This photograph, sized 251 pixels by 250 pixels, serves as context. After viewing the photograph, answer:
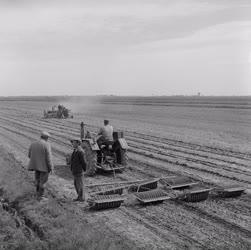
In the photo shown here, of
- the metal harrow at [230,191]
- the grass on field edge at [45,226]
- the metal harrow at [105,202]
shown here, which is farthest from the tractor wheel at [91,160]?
the metal harrow at [230,191]

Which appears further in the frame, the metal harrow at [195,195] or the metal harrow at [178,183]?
the metal harrow at [178,183]

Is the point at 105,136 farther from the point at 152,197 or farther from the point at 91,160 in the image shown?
the point at 152,197

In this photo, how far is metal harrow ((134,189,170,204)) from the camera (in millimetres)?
9612

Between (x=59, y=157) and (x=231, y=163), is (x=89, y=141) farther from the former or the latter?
(x=231, y=163)

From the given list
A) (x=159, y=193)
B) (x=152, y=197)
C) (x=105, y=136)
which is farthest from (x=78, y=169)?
(x=105, y=136)

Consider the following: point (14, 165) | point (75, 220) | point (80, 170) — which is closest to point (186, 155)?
point (14, 165)

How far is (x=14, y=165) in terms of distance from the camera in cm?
1439

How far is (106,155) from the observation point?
523 inches

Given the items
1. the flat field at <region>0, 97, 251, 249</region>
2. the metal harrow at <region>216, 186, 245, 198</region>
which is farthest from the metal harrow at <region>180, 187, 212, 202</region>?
the metal harrow at <region>216, 186, 245, 198</region>

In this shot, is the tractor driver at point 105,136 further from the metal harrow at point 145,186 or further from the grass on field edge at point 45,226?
the grass on field edge at point 45,226

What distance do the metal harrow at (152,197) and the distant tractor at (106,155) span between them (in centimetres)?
273

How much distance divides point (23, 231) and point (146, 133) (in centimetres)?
1781

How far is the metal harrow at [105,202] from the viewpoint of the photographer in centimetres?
932

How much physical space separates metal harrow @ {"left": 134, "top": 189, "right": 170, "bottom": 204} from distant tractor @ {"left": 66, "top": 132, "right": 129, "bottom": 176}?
8.95ft
